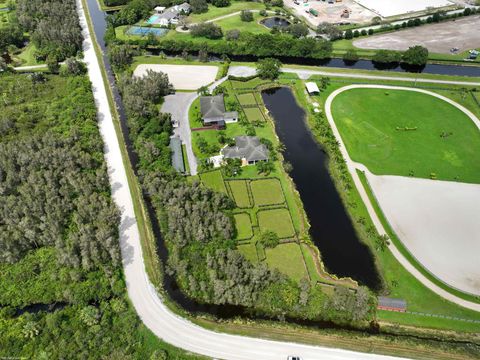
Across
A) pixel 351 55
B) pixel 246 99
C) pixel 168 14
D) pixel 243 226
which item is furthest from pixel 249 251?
pixel 168 14

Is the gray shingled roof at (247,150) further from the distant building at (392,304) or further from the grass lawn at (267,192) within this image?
the distant building at (392,304)

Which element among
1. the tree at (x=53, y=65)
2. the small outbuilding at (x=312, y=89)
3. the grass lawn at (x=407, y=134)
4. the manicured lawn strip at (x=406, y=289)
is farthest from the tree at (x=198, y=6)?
the manicured lawn strip at (x=406, y=289)

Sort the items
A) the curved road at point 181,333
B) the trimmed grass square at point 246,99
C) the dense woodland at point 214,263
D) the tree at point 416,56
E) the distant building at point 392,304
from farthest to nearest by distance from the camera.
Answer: the tree at point 416,56
the trimmed grass square at point 246,99
the dense woodland at point 214,263
the distant building at point 392,304
the curved road at point 181,333

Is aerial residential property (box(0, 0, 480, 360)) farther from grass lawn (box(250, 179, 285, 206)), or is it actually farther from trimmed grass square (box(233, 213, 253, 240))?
grass lawn (box(250, 179, 285, 206))

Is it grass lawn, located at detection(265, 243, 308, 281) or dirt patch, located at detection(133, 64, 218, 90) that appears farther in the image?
dirt patch, located at detection(133, 64, 218, 90)

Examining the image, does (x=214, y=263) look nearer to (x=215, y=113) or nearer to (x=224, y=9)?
(x=215, y=113)

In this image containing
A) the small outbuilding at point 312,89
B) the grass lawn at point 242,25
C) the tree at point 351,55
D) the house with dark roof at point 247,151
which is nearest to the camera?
the house with dark roof at point 247,151

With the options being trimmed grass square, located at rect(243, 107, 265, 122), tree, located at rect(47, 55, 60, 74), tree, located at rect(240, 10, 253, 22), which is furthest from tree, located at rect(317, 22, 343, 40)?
tree, located at rect(47, 55, 60, 74)
